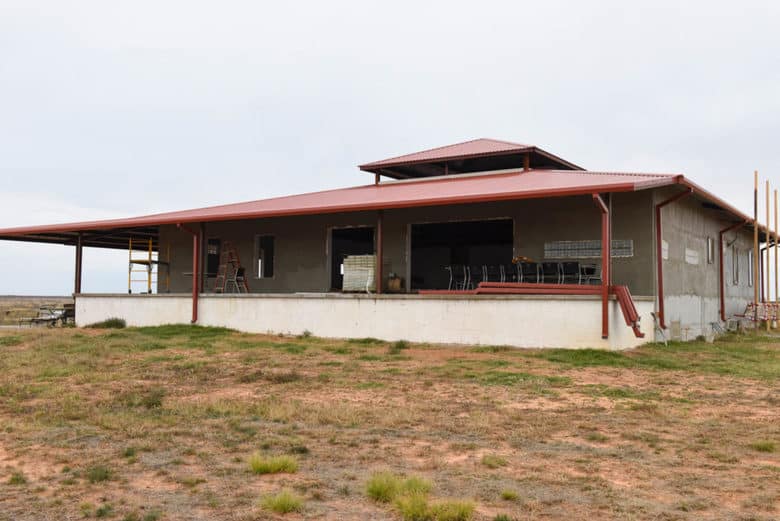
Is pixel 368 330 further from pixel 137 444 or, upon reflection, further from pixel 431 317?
pixel 137 444

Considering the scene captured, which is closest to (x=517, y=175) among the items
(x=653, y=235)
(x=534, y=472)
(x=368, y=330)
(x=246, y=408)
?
(x=653, y=235)

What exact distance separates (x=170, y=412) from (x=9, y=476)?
2764mm

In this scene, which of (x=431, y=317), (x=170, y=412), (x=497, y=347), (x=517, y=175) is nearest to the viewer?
(x=170, y=412)

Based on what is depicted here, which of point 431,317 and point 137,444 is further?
point 431,317

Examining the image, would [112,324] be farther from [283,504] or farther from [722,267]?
[722,267]

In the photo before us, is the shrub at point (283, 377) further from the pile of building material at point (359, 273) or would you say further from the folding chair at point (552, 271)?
the folding chair at point (552, 271)

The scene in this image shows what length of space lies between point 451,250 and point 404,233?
32.3 feet

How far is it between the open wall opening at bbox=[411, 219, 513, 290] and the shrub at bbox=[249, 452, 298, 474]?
1828 centimetres

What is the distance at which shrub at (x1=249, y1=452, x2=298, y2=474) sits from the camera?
20.0 ft

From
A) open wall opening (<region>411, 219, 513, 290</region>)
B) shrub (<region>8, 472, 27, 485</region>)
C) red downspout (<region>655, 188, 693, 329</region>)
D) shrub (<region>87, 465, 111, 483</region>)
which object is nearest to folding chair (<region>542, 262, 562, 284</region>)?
red downspout (<region>655, 188, 693, 329</region>)

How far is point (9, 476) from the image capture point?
20.0ft

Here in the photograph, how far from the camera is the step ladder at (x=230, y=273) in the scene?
72.5ft

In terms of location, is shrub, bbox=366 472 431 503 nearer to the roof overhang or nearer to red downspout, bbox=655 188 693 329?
the roof overhang

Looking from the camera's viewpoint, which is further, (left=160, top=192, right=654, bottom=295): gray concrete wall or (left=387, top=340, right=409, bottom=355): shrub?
(left=160, top=192, right=654, bottom=295): gray concrete wall
